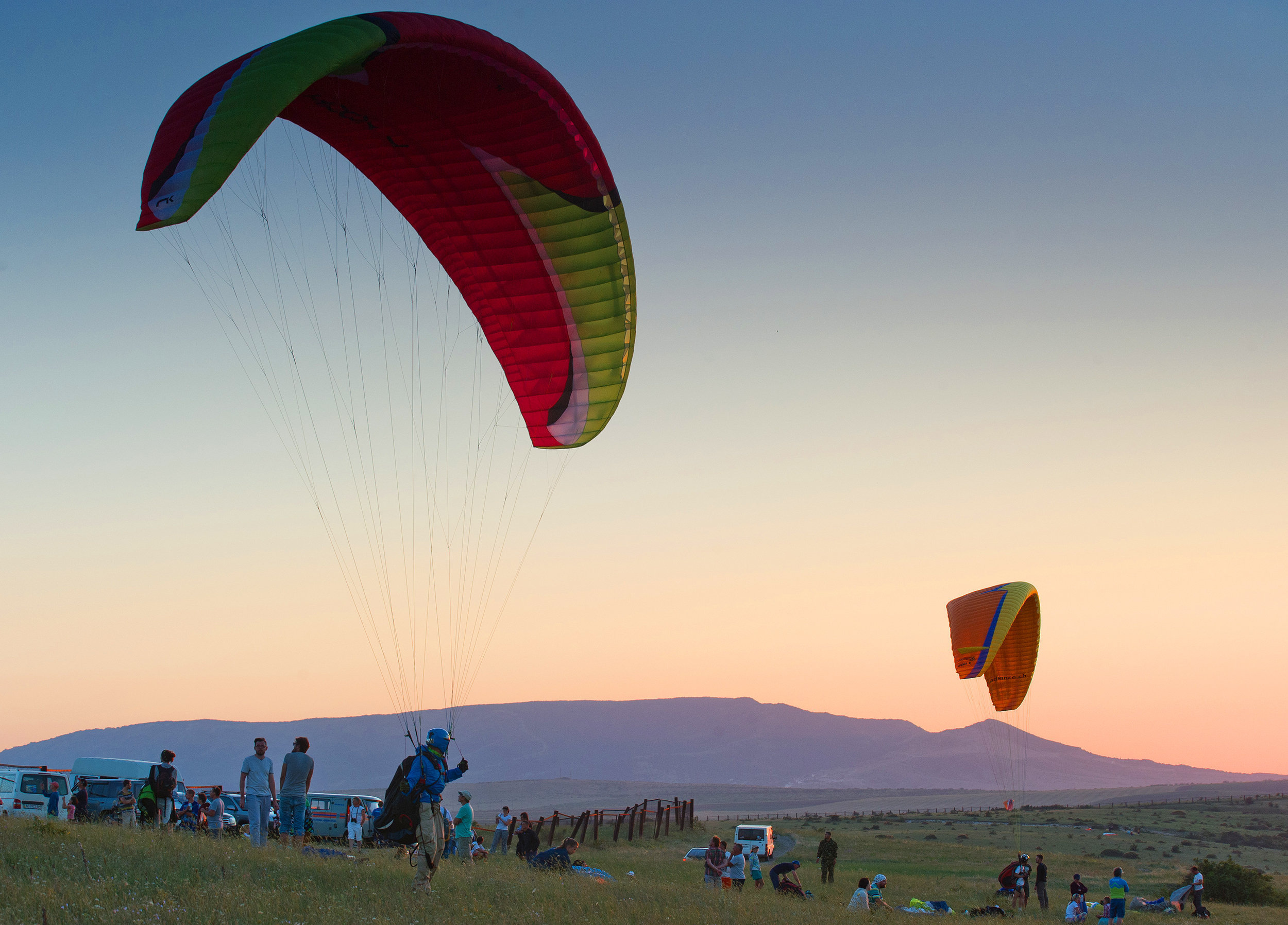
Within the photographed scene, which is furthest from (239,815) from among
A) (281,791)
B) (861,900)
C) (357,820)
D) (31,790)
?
(861,900)

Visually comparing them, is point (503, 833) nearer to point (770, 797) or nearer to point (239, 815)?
point (239, 815)

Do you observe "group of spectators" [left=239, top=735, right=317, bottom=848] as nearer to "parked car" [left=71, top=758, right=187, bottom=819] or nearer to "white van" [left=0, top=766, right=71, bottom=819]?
"white van" [left=0, top=766, right=71, bottom=819]

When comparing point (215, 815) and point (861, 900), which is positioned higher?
point (215, 815)

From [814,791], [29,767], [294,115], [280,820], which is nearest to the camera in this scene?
[294,115]

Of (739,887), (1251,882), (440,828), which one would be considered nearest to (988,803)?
(1251,882)

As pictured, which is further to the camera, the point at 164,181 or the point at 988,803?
the point at 988,803

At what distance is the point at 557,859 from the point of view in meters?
14.4

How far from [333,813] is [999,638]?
1613 cm

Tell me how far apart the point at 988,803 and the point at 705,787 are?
249ft

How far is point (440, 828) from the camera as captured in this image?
959cm

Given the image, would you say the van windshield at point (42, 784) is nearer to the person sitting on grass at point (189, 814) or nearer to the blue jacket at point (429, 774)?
the person sitting on grass at point (189, 814)

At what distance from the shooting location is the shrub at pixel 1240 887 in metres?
25.1

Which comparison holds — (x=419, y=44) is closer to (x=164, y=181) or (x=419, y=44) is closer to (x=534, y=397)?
(x=164, y=181)

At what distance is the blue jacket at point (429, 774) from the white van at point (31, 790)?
1413cm
